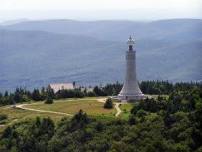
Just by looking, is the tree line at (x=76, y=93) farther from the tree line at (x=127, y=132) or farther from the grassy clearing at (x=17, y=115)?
the tree line at (x=127, y=132)

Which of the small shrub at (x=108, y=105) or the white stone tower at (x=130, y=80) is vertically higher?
the white stone tower at (x=130, y=80)

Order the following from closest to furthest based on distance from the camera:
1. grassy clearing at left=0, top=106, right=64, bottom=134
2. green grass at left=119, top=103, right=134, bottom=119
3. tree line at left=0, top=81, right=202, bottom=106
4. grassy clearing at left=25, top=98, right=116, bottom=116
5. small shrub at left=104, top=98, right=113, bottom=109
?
1. green grass at left=119, top=103, right=134, bottom=119
2. grassy clearing at left=0, top=106, right=64, bottom=134
3. grassy clearing at left=25, top=98, right=116, bottom=116
4. small shrub at left=104, top=98, right=113, bottom=109
5. tree line at left=0, top=81, right=202, bottom=106

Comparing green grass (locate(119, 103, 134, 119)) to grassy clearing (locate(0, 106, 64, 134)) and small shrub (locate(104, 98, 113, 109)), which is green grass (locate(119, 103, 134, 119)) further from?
grassy clearing (locate(0, 106, 64, 134))

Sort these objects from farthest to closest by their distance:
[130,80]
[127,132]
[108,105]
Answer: [130,80] < [108,105] < [127,132]

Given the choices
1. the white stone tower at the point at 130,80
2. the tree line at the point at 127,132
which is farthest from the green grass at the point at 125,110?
the white stone tower at the point at 130,80

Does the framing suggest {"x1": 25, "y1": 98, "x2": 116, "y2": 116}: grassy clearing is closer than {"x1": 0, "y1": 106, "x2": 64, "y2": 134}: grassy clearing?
No

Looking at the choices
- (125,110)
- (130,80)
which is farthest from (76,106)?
(130,80)

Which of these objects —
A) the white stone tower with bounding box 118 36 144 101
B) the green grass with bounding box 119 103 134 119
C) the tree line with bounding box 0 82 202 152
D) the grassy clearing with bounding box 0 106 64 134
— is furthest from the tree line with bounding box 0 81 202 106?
the tree line with bounding box 0 82 202 152

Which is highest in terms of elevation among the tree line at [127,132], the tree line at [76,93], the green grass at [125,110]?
the tree line at [76,93]

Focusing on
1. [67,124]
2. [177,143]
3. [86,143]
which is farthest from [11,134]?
[177,143]

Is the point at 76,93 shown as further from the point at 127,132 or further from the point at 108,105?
the point at 127,132

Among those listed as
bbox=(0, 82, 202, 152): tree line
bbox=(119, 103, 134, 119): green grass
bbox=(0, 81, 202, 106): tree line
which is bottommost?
bbox=(0, 82, 202, 152): tree line
